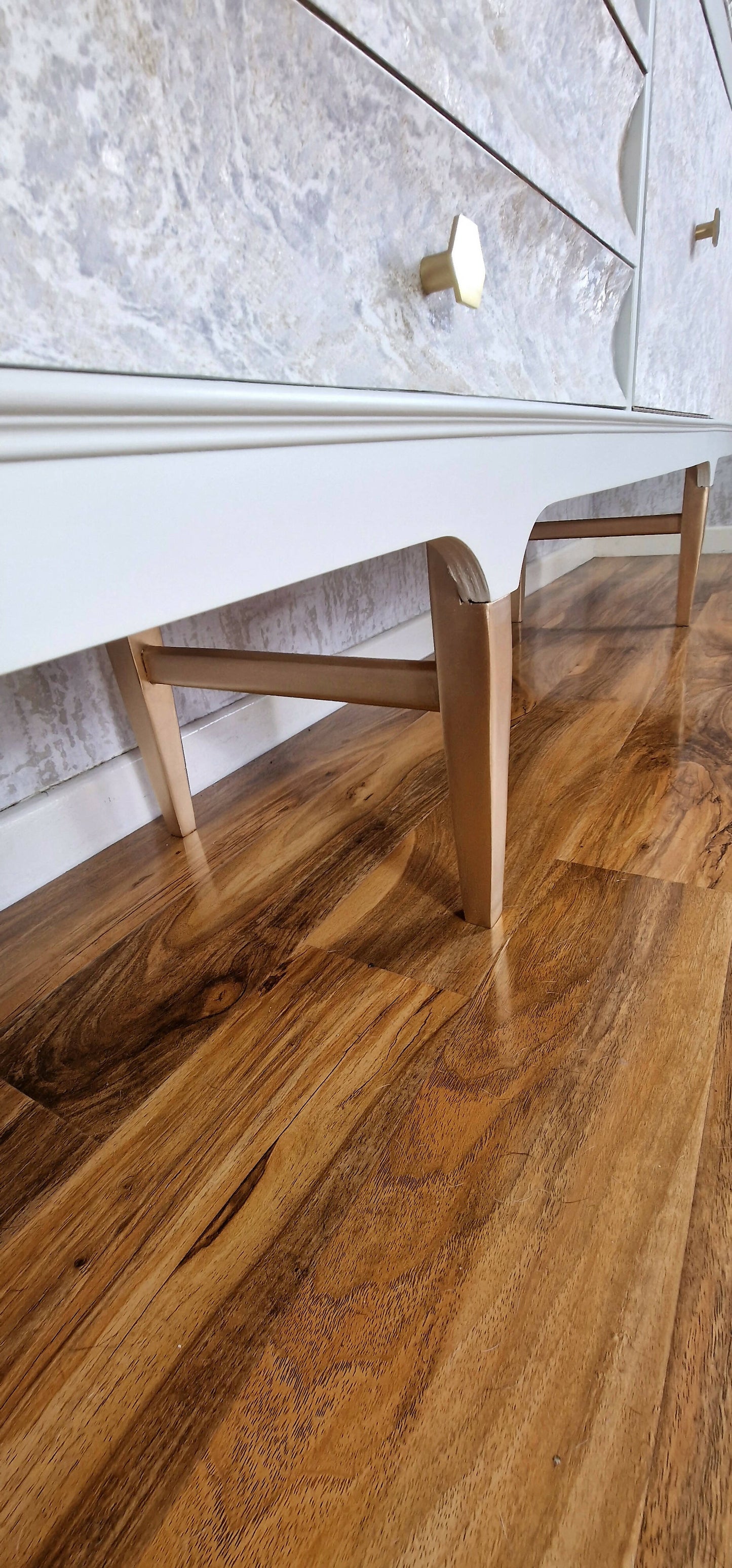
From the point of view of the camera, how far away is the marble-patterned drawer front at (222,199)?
16 centimetres

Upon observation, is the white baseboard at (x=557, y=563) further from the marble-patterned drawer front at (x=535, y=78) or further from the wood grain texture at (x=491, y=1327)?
the wood grain texture at (x=491, y=1327)

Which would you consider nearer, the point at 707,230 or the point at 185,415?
the point at 185,415

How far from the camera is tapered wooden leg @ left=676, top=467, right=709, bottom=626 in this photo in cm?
112

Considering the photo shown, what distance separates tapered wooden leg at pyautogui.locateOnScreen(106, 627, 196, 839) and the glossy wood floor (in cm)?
8

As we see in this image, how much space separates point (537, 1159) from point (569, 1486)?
0.13 meters

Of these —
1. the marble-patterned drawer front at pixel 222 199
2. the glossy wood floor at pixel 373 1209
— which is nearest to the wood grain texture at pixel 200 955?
the glossy wood floor at pixel 373 1209

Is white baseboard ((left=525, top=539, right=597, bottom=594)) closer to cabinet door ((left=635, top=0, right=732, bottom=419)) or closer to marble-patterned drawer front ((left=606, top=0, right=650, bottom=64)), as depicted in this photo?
cabinet door ((left=635, top=0, right=732, bottom=419))

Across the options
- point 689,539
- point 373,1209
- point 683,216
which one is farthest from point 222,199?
point 689,539

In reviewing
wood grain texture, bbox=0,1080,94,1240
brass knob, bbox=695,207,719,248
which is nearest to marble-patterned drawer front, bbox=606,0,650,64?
brass knob, bbox=695,207,719,248

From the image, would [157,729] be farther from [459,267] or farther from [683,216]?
[683,216]

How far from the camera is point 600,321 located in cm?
56

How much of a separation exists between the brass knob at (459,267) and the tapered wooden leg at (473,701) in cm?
12

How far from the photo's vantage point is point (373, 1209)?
0.35 meters

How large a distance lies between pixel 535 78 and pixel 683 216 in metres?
0.47
